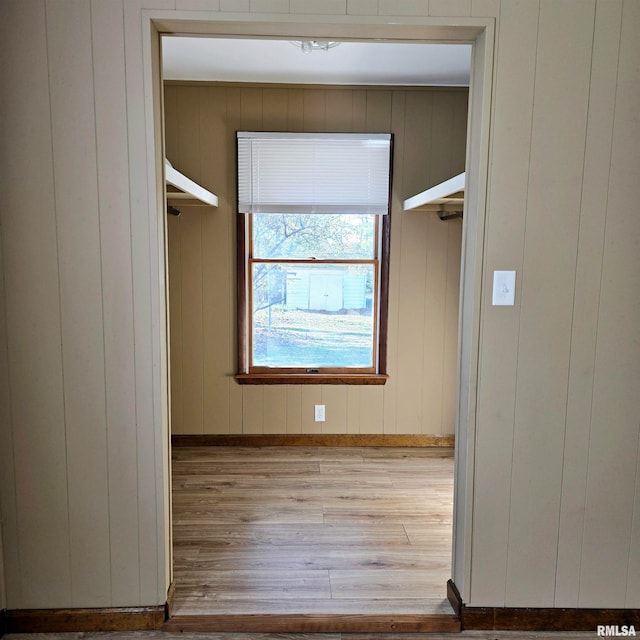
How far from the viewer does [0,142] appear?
5.97ft

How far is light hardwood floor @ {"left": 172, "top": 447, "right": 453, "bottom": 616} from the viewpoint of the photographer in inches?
86.5

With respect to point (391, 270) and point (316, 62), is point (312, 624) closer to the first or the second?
point (391, 270)

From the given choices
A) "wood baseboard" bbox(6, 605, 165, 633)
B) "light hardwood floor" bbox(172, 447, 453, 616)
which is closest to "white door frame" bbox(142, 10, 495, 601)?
→ "wood baseboard" bbox(6, 605, 165, 633)

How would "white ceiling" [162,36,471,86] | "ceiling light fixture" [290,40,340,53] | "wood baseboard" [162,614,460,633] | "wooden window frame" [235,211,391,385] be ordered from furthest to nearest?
"wooden window frame" [235,211,391,385]
"white ceiling" [162,36,471,86]
"ceiling light fixture" [290,40,340,53]
"wood baseboard" [162,614,460,633]

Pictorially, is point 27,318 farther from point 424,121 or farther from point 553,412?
point 424,121

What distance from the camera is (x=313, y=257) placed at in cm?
388

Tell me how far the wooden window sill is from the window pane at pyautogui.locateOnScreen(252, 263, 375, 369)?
0.10 meters

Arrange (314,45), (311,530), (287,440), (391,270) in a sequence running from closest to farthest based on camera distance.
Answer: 1. (311,530)
2. (314,45)
3. (391,270)
4. (287,440)

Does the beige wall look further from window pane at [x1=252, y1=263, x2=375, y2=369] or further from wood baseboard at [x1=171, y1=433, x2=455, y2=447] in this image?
window pane at [x1=252, y1=263, x2=375, y2=369]

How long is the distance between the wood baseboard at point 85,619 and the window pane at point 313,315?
211 cm

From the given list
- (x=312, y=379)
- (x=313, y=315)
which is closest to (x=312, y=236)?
(x=313, y=315)

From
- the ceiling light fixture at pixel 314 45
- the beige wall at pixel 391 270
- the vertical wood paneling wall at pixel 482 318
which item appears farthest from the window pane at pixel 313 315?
the vertical wood paneling wall at pixel 482 318

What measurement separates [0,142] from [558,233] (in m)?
1.93

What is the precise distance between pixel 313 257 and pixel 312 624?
95.4 inches
